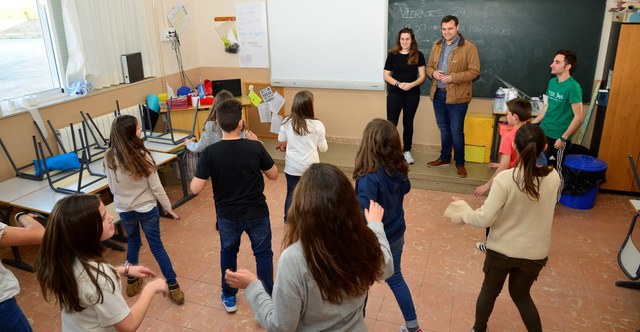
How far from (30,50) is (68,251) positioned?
3.80 metres

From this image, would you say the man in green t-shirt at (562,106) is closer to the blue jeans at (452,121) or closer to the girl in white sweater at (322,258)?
the blue jeans at (452,121)

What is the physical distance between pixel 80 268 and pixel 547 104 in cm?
394

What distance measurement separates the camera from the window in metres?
4.36

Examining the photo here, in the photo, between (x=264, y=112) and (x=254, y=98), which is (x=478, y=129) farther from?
(x=254, y=98)

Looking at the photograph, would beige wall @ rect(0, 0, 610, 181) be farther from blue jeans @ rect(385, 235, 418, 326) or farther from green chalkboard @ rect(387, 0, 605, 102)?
blue jeans @ rect(385, 235, 418, 326)

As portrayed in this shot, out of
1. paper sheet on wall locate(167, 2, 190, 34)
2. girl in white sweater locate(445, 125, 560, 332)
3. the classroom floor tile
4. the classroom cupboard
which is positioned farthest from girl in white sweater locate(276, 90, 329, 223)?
paper sheet on wall locate(167, 2, 190, 34)

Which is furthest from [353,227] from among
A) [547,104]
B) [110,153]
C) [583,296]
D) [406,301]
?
[547,104]

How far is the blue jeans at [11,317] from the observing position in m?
1.97

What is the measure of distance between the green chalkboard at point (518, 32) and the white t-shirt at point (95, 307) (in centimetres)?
466

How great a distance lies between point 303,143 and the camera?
12.2 feet

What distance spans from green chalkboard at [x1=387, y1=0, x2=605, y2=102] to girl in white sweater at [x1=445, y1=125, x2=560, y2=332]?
3268mm

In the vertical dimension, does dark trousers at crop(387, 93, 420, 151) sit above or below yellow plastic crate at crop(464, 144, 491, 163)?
above

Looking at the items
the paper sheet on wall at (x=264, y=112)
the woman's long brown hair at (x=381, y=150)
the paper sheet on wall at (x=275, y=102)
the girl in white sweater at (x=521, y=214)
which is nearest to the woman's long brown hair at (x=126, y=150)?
the woman's long brown hair at (x=381, y=150)

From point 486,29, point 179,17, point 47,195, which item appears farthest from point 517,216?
point 179,17
